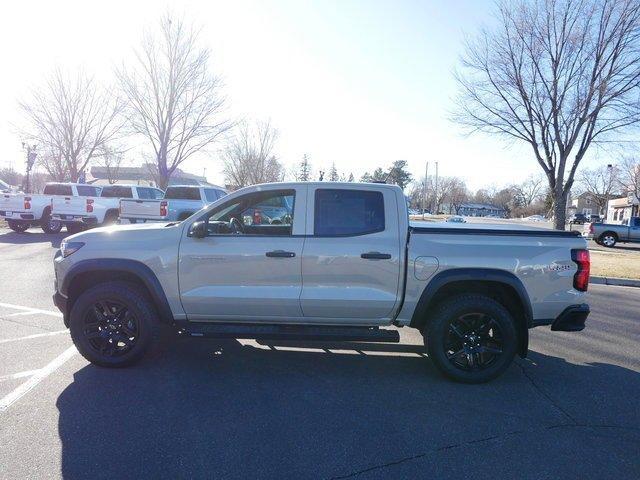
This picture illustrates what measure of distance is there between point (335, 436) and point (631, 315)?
659 cm

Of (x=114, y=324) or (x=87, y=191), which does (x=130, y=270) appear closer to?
(x=114, y=324)

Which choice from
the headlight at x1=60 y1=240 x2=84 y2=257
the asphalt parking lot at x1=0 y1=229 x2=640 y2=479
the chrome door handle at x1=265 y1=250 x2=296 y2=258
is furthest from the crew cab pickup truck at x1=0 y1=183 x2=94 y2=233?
the chrome door handle at x1=265 y1=250 x2=296 y2=258

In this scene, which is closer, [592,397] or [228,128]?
[592,397]

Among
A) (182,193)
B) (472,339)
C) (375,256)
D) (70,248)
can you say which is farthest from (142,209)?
(472,339)

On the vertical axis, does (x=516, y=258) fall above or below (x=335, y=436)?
above

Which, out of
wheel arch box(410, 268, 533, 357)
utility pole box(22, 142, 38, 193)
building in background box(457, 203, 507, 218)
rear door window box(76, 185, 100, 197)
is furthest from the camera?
building in background box(457, 203, 507, 218)

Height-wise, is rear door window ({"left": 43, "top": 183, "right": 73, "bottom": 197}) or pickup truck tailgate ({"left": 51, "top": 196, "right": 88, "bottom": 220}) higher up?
rear door window ({"left": 43, "top": 183, "right": 73, "bottom": 197})

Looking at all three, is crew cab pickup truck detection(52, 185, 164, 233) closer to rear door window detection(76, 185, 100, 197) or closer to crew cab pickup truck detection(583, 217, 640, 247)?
rear door window detection(76, 185, 100, 197)

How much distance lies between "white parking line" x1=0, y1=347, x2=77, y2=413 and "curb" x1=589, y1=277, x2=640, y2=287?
11.2m

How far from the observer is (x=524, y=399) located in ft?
13.6

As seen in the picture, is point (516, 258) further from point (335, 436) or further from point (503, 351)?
point (335, 436)

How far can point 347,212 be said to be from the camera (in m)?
4.54

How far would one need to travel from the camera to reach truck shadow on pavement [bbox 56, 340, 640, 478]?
3.03 m

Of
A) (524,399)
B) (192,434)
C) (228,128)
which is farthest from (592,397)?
(228,128)
